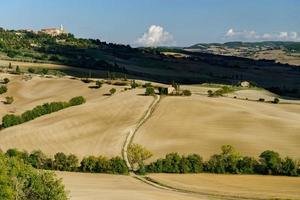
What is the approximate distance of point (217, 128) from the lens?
310 feet

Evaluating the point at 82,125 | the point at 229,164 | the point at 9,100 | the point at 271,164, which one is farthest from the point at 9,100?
the point at 271,164

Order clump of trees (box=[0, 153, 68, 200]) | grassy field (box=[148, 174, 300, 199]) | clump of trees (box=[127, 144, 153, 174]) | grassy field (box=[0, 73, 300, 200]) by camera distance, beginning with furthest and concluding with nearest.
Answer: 1. clump of trees (box=[127, 144, 153, 174])
2. grassy field (box=[0, 73, 300, 200])
3. grassy field (box=[148, 174, 300, 199])
4. clump of trees (box=[0, 153, 68, 200])

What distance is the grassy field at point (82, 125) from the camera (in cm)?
9031

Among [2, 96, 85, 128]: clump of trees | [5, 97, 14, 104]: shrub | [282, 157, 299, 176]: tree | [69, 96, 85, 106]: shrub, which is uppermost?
[282, 157, 299, 176]: tree

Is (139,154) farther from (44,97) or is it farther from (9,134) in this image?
(44,97)

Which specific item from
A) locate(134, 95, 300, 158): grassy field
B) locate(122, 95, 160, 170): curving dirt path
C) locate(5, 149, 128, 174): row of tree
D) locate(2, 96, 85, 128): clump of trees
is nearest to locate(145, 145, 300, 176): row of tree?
locate(5, 149, 128, 174): row of tree

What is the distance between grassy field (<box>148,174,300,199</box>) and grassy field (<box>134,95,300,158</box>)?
886cm

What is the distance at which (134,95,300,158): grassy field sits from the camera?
3327 inches

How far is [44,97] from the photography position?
14188 cm

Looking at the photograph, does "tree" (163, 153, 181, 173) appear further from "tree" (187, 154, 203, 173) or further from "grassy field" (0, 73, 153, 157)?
"grassy field" (0, 73, 153, 157)

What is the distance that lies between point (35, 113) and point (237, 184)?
56.7 metres

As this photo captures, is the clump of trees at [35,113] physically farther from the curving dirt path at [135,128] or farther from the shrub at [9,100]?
the shrub at [9,100]

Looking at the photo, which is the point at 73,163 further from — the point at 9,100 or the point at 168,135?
the point at 9,100

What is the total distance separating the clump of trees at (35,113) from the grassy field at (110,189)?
36.7m
